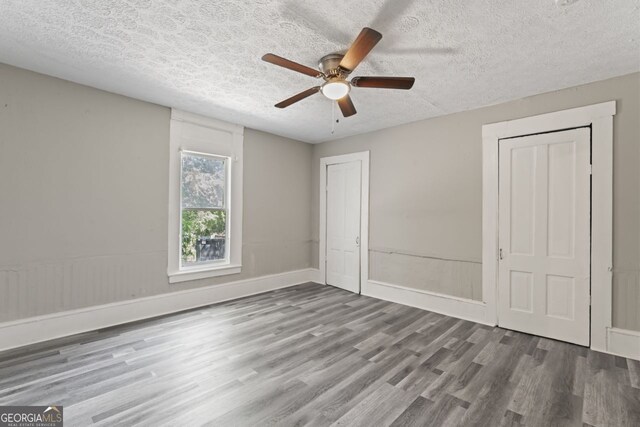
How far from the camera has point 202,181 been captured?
412 centimetres

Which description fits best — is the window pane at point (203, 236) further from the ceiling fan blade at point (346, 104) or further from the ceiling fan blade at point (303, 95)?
the ceiling fan blade at point (346, 104)

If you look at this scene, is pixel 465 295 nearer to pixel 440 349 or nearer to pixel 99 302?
pixel 440 349

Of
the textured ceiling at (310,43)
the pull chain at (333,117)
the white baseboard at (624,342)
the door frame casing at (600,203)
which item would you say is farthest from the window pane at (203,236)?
the white baseboard at (624,342)

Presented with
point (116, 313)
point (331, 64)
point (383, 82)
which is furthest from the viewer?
point (116, 313)

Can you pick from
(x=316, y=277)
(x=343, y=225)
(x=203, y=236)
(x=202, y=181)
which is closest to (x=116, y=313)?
(x=203, y=236)

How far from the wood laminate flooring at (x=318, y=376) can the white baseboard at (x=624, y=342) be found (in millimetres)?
114

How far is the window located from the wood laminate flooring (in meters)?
1.04

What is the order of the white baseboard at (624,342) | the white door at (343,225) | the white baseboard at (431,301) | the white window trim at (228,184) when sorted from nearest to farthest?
the white baseboard at (624,342)
the white baseboard at (431,301)
the white window trim at (228,184)
the white door at (343,225)

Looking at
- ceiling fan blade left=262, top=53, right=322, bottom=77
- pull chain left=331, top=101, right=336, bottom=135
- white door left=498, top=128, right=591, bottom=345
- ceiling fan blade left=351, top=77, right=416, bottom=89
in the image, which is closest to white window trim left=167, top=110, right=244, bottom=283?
pull chain left=331, top=101, right=336, bottom=135

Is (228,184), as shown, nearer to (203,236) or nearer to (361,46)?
(203,236)

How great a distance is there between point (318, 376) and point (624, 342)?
2.92 m

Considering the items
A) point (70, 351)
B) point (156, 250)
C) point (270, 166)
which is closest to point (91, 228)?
point (156, 250)

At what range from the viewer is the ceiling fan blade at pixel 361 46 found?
5.57 ft

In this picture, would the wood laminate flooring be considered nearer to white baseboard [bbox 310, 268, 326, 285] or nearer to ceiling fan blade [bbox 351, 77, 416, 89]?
white baseboard [bbox 310, 268, 326, 285]
